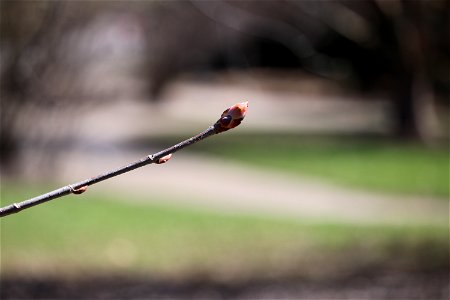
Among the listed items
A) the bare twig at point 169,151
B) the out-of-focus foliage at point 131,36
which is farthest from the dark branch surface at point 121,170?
the out-of-focus foliage at point 131,36

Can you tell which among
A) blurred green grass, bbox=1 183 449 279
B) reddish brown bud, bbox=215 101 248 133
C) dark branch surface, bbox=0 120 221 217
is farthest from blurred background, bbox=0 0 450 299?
reddish brown bud, bbox=215 101 248 133

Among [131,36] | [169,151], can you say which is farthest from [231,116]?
→ [131,36]

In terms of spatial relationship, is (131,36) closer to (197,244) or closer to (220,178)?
(220,178)

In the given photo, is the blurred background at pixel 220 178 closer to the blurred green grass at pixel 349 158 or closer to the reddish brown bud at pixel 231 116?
the blurred green grass at pixel 349 158

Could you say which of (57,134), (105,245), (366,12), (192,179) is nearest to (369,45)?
(366,12)

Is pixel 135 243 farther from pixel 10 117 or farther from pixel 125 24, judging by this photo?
pixel 125 24
